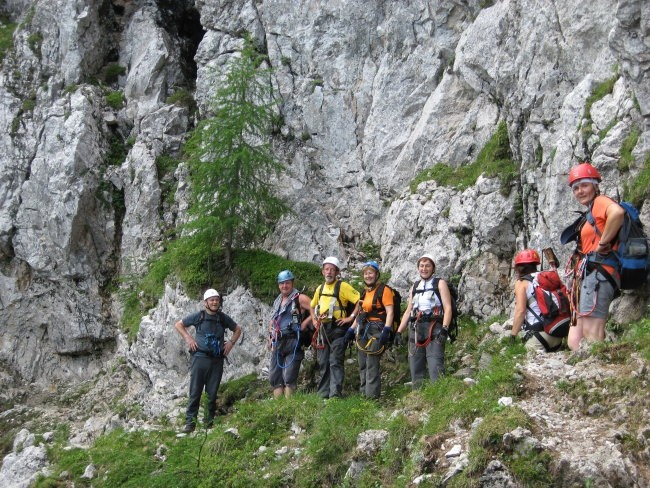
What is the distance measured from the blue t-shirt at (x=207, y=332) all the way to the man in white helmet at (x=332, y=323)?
6.76ft

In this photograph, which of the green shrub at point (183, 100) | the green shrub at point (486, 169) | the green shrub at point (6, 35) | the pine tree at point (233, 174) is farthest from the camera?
the green shrub at point (6, 35)

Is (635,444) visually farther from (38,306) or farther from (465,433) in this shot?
(38,306)

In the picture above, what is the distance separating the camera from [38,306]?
21781mm

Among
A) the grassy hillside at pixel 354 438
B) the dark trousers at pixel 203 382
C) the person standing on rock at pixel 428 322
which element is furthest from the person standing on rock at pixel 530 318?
the dark trousers at pixel 203 382

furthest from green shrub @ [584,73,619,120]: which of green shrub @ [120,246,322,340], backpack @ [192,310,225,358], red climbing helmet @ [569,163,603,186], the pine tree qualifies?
backpack @ [192,310,225,358]

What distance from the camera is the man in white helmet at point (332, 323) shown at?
428 inches

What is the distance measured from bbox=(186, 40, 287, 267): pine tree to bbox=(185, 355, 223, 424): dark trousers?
4241 millimetres

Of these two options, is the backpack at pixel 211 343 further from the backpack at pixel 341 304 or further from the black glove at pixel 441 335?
the black glove at pixel 441 335

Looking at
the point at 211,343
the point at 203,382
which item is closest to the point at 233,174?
the point at 211,343

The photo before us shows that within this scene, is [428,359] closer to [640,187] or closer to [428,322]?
[428,322]

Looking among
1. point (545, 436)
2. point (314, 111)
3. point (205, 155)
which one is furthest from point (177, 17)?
point (545, 436)

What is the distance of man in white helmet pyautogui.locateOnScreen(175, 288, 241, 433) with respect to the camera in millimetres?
11648

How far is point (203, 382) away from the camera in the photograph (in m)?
11.8

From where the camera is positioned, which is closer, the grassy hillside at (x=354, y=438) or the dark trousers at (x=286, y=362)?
the grassy hillside at (x=354, y=438)
